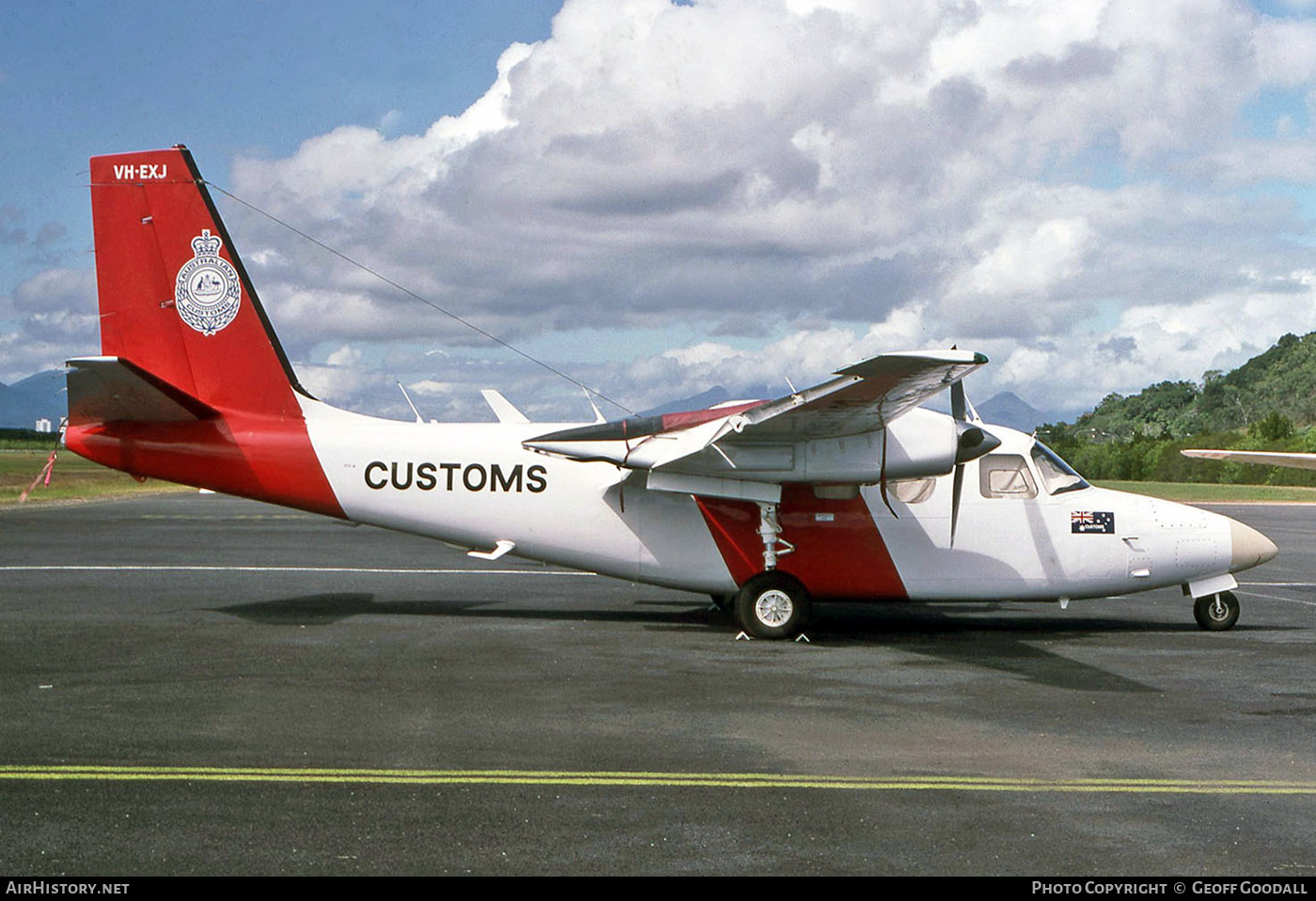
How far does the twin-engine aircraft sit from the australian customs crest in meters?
0.02

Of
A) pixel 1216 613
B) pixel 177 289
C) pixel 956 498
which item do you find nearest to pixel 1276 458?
pixel 1216 613

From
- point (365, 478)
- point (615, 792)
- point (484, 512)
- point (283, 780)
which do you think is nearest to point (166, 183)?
point (365, 478)

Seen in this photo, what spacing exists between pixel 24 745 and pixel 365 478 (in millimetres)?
6441

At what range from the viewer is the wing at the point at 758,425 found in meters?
11.4

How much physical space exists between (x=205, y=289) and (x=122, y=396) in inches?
80.3

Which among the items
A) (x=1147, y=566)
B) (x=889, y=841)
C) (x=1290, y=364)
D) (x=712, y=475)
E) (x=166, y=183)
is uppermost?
(x=1290, y=364)

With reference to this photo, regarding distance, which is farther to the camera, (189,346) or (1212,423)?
(1212,423)

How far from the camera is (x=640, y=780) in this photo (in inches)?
296

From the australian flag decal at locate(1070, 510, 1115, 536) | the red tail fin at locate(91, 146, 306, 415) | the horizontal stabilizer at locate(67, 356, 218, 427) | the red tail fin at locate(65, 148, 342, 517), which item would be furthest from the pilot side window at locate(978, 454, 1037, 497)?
the horizontal stabilizer at locate(67, 356, 218, 427)

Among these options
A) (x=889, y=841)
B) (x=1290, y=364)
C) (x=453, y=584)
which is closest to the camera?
(x=889, y=841)

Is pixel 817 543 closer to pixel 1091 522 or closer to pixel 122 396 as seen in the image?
pixel 1091 522

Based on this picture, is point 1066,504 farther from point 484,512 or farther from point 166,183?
point 166,183

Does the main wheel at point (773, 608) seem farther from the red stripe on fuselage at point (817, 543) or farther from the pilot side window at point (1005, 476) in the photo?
the pilot side window at point (1005, 476)

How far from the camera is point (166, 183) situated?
567 inches
